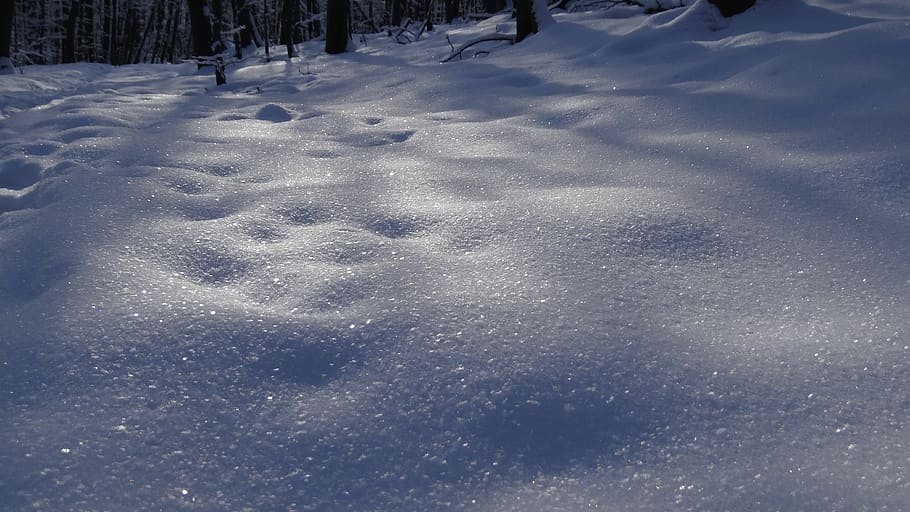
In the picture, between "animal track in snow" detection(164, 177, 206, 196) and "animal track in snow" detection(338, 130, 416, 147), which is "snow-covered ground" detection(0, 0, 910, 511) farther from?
"animal track in snow" detection(338, 130, 416, 147)

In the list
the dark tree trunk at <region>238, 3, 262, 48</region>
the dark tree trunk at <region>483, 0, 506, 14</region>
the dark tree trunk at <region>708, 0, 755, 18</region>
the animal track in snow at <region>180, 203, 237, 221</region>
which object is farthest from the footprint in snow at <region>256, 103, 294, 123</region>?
the dark tree trunk at <region>483, 0, 506, 14</region>

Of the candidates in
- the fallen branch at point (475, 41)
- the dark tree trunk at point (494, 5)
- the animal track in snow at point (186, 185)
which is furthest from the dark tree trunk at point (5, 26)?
the animal track in snow at point (186, 185)

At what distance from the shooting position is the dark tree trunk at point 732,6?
12.7ft

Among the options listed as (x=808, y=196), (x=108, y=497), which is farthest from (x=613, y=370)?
(x=808, y=196)

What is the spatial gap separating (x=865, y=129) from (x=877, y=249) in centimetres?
83

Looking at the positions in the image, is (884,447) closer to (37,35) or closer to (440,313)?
(440,313)

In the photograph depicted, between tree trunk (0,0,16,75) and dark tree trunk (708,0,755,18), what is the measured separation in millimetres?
9270

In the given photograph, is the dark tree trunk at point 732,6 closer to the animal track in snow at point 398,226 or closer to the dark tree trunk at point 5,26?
the animal track in snow at point 398,226

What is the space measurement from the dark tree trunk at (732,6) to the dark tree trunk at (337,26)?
5.20 meters

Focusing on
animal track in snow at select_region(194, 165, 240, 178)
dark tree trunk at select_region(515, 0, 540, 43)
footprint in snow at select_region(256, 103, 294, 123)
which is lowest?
animal track in snow at select_region(194, 165, 240, 178)

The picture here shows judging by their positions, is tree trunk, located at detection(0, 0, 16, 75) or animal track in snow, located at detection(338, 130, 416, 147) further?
tree trunk, located at detection(0, 0, 16, 75)

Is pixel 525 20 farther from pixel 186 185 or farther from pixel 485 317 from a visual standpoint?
pixel 485 317

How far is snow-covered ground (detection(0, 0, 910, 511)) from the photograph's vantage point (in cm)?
89

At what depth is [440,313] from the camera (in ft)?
4.14
